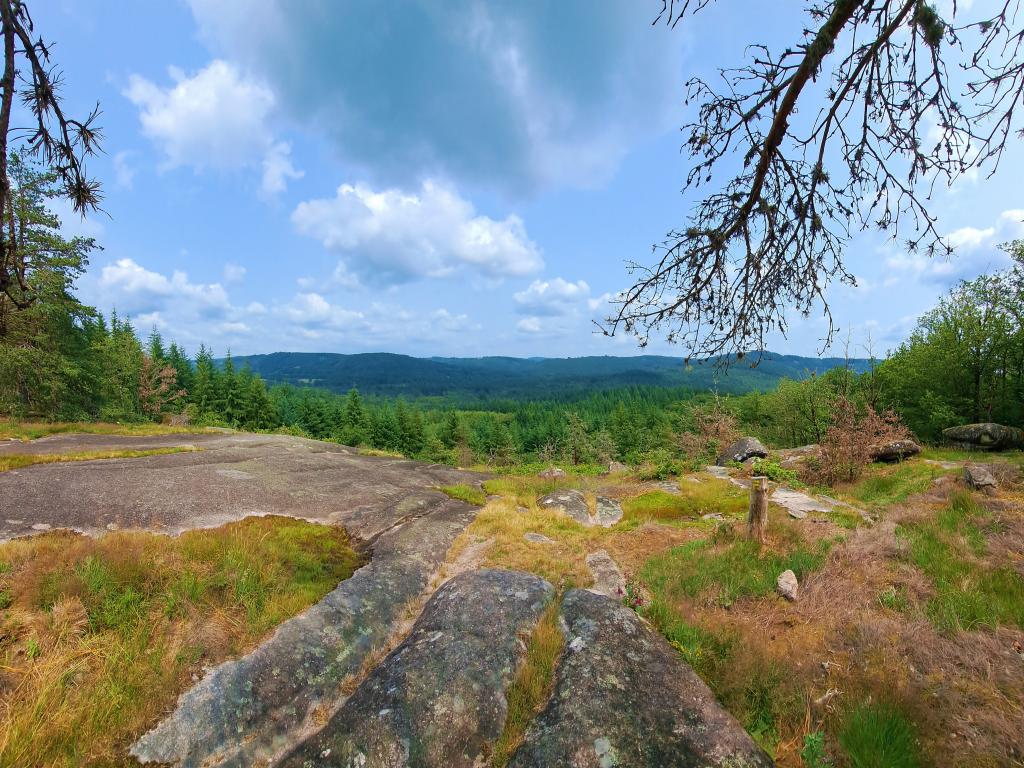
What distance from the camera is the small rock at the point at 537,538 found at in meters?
9.71

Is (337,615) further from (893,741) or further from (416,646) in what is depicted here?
(893,741)

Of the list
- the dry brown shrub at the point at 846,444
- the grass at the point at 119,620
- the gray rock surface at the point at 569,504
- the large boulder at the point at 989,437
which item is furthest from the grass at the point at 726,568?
the large boulder at the point at 989,437

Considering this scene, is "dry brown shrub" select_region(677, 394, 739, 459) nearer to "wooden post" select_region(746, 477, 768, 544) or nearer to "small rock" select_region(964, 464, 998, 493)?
"small rock" select_region(964, 464, 998, 493)

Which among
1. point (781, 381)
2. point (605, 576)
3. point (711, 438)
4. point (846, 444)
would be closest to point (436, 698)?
point (605, 576)

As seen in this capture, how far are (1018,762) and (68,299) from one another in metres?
45.6

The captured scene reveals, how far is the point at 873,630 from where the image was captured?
4.96 metres

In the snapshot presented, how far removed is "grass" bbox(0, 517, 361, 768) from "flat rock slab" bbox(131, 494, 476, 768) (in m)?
0.25

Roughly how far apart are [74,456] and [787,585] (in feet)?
61.3

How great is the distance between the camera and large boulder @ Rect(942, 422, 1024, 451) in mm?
21953

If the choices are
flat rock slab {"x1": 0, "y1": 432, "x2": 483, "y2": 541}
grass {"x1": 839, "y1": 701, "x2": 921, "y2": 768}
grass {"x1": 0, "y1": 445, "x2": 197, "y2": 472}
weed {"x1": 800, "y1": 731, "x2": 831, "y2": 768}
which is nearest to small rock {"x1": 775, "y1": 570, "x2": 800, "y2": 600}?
grass {"x1": 839, "y1": 701, "x2": 921, "y2": 768}

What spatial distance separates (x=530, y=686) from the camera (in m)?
4.66

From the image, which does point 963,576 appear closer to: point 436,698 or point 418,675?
point 436,698

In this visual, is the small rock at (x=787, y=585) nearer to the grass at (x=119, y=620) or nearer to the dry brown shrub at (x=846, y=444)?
the grass at (x=119, y=620)

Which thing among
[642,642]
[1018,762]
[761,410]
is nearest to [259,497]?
[642,642]
